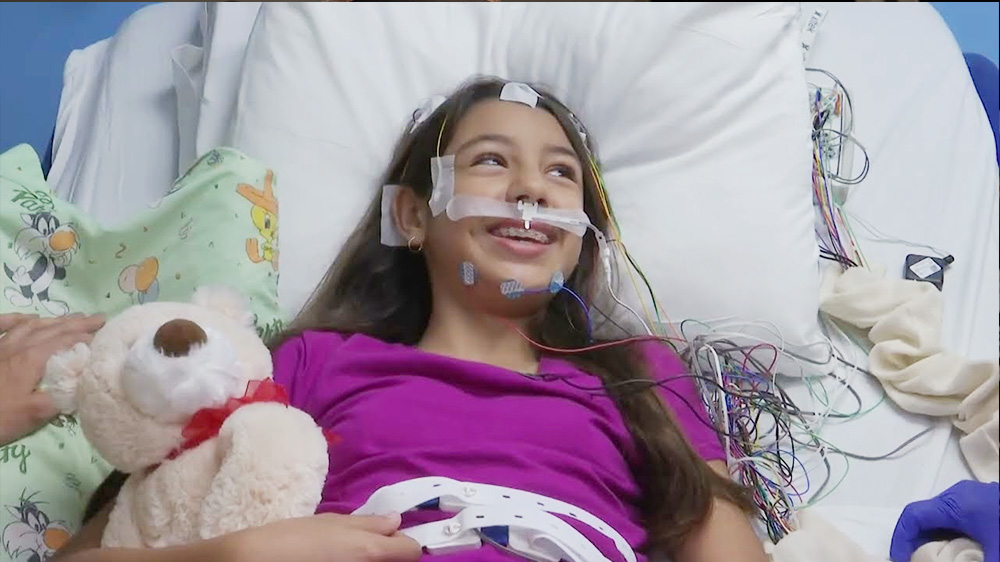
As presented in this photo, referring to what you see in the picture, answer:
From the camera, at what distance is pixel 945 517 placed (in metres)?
1.14

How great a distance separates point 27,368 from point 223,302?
0.32 metres

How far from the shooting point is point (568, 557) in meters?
1.03

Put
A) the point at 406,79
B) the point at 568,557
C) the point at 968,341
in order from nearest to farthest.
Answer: the point at 568,557 → the point at 968,341 → the point at 406,79

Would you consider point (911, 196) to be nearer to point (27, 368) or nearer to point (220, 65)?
point (220, 65)

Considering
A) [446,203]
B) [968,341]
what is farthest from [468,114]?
[968,341]

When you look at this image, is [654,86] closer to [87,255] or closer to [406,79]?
[406,79]

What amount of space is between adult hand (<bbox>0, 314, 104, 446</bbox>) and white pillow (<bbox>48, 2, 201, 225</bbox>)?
1.47 ft

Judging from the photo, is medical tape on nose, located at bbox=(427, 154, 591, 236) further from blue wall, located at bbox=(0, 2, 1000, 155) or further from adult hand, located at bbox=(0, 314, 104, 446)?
blue wall, located at bbox=(0, 2, 1000, 155)

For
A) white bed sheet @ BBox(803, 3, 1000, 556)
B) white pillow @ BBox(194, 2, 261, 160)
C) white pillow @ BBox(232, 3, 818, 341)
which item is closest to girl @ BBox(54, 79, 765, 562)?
white pillow @ BBox(232, 3, 818, 341)

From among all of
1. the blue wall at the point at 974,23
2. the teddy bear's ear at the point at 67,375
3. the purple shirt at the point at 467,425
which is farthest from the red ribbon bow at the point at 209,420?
the blue wall at the point at 974,23

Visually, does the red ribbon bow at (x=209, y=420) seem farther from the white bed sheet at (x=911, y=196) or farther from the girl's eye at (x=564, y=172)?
the white bed sheet at (x=911, y=196)

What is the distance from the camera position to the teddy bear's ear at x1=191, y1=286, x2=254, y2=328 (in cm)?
98

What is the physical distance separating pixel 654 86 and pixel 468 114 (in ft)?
1.12

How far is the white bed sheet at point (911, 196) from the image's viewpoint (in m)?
1.34
